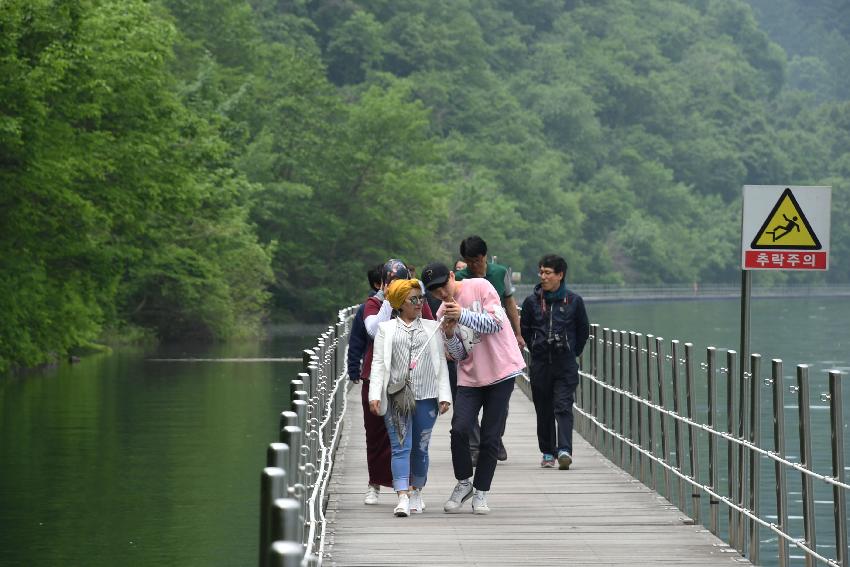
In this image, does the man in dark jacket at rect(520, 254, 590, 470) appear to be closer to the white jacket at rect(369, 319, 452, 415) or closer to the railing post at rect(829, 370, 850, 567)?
the white jacket at rect(369, 319, 452, 415)

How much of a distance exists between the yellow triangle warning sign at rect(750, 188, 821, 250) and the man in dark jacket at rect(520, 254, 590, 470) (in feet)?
6.82

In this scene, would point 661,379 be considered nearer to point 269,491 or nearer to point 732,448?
point 732,448

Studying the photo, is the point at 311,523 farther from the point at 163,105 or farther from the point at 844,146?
the point at 844,146

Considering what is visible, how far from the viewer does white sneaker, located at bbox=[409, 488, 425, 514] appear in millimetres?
12672

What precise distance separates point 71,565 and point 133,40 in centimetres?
2766

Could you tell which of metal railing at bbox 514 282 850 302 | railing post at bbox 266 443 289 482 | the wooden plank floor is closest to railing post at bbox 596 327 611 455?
the wooden plank floor

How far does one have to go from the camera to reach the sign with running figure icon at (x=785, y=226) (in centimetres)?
1304

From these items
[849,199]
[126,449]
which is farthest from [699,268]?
[126,449]

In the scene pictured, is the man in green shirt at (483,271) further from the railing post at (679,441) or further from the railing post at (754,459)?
the railing post at (754,459)

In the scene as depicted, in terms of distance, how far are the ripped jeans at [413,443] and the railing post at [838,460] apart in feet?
11.0

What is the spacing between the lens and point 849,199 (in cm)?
15712

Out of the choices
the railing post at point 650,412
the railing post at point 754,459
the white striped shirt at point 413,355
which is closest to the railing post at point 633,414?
the railing post at point 650,412

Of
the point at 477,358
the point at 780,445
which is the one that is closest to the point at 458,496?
the point at 477,358

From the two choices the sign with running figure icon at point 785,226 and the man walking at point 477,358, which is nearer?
the man walking at point 477,358
